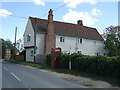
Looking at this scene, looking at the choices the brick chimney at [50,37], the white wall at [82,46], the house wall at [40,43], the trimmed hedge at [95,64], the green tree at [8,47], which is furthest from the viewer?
the green tree at [8,47]

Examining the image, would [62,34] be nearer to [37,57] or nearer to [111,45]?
[37,57]

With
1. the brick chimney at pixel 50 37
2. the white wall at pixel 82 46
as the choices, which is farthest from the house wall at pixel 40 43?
the white wall at pixel 82 46

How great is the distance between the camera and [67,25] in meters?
41.8

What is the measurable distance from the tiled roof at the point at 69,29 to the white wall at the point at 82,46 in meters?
1.11

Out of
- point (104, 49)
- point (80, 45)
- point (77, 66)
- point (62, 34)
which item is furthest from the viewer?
point (104, 49)

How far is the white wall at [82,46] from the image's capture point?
122 feet

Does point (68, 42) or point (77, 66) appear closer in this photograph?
point (77, 66)

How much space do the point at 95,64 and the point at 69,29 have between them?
25423 mm

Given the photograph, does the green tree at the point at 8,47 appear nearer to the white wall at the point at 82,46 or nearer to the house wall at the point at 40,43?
the house wall at the point at 40,43

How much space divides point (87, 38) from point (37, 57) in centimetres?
1415

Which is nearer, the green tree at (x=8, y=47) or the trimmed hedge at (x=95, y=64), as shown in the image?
the trimmed hedge at (x=95, y=64)

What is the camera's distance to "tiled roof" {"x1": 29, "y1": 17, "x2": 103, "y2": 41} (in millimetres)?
36375

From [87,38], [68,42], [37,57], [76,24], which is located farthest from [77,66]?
[76,24]

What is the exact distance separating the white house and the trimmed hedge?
11.5 metres
